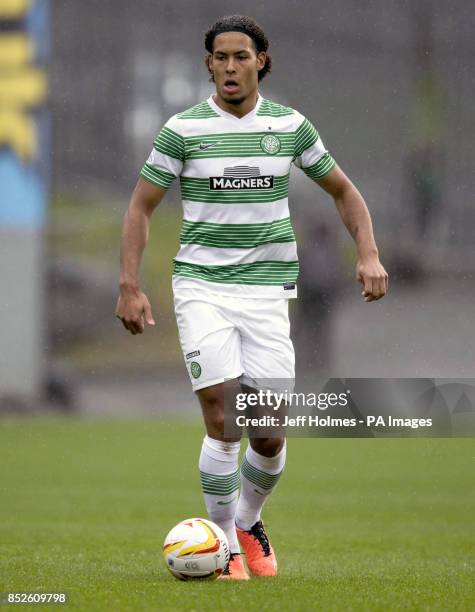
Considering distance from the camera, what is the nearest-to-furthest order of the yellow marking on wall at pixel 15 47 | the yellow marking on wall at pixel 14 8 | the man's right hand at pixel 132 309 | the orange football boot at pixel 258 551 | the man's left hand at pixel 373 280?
the man's right hand at pixel 132 309 < the man's left hand at pixel 373 280 < the orange football boot at pixel 258 551 < the yellow marking on wall at pixel 14 8 < the yellow marking on wall at pixel 15 47

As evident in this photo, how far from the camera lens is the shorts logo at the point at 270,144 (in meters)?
6.19

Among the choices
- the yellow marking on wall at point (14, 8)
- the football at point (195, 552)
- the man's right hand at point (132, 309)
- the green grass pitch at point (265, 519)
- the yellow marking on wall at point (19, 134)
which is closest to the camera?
the green grass pitch at point (265, 519)

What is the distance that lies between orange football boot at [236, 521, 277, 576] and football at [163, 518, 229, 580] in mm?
468

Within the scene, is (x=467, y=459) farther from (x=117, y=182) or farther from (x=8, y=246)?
(x=117, y=182)

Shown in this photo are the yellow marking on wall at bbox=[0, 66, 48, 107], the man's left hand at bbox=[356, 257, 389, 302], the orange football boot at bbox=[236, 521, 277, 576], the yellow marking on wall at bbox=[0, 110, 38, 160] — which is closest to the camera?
the man's left hand at bbox=[356, 257, 389, 302]

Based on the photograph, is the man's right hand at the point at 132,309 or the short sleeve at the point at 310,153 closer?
the man's right hand at the point at 132,309

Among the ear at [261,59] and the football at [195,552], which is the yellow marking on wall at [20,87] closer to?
the ear at [261,59]

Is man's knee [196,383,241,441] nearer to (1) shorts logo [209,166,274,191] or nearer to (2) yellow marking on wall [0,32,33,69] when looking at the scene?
A: (1) shorts logo [209,166,274,191]

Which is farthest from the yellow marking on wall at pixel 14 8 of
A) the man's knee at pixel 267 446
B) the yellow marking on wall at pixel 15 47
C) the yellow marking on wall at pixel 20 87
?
the man's knee at pixel 267 446

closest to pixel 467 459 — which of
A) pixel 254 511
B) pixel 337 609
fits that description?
pixel 254 511

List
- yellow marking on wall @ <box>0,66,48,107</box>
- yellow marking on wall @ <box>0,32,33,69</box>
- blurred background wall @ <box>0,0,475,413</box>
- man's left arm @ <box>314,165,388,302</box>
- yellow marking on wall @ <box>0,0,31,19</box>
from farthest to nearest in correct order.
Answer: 1. blurred background wall @ <box>0,0,475,413</box>
2. yellow marking on wall @ <box>0,66,48,107</box>
3. yellow marking on wall @ <box>0,32,33,69</box>
4. yellow marking on wall @ <box>0,0,31,19</box>
5. man's left arm @ <box>314,165,388,302</box>

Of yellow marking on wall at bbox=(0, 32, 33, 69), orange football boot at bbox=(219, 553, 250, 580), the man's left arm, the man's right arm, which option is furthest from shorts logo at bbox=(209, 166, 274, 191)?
yellow marking on wall at bbox=(0, 32, 33, 69)

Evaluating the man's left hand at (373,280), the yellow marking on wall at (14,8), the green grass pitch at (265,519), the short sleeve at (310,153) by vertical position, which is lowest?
the green grass pitch at (265,519)

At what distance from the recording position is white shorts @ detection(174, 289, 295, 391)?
6000 millimetres
